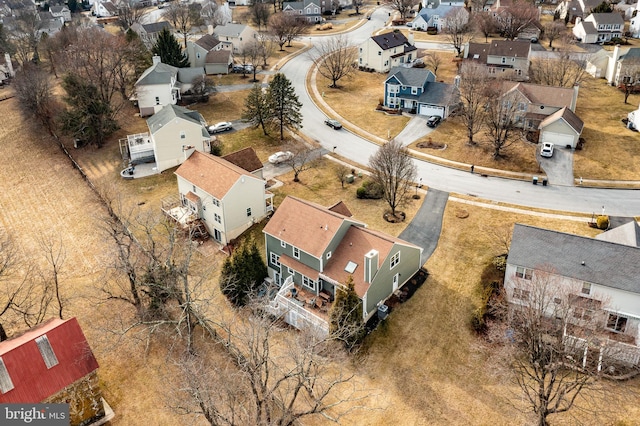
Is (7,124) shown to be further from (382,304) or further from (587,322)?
(587,322)

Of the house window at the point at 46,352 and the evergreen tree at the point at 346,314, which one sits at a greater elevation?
the house window at the point at 46,352

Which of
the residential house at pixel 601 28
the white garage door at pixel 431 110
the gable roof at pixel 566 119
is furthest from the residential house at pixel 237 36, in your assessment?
the residential house at pixel 601 28

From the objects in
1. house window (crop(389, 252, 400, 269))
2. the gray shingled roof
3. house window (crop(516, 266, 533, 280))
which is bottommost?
house window (crop(516, 266, 533, 280))

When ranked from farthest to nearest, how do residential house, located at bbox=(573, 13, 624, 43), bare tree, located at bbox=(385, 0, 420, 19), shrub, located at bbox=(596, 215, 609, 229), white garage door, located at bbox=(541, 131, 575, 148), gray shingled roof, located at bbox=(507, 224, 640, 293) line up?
bare tree, located at bbox=(385, 0, 420, 19) → residential house, located at bbox=(573, 13, 624, 43) → white garage door, located at bbox=(541, 131, 575, 148) → shrub, located at bbox=(596, 215, 609, 229) → gray shingled roof, located at bbox=(507, 224, 640, 293)

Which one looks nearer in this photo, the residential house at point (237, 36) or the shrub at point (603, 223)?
the shrub at point (603, 223)

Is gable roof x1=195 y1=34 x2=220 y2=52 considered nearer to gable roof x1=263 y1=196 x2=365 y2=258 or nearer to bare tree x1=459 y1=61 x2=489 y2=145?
bare tree x1=459 y1=61 x2=489 y2=145

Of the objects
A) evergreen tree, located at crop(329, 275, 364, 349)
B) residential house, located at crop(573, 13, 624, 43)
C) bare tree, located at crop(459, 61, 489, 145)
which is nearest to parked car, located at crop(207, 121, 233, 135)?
bare tree, located at crop(459, 61, 489, 145)

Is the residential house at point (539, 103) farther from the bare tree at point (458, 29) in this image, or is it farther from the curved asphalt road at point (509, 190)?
the bare tree at point (458, 29)
